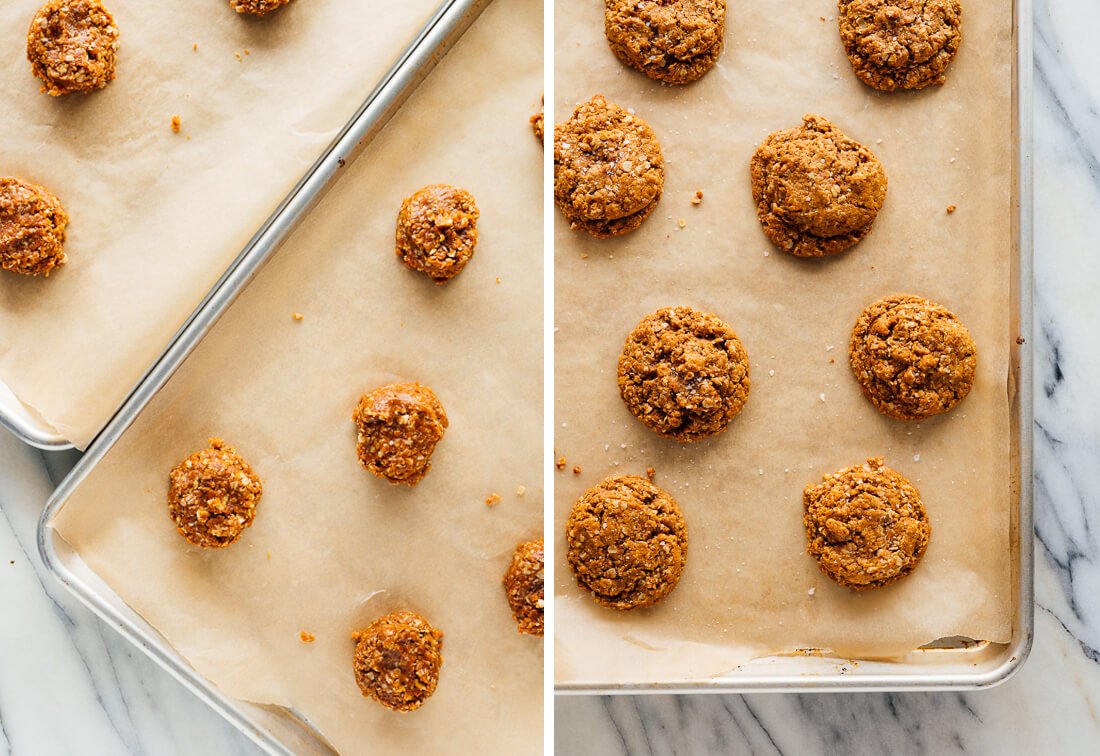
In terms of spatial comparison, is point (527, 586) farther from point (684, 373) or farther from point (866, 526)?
point (866, 526)

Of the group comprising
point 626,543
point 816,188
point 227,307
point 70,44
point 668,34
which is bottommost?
point 626,543

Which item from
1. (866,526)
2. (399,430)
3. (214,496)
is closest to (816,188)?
(866,526)

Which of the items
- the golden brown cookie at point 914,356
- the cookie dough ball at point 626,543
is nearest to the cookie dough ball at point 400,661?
the cookie dough ball at point 626,543

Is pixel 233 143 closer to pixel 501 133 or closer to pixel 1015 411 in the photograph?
pixel 501 133

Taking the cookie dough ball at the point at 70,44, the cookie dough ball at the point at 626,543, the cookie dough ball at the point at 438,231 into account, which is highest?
the cookie dough ball at the point at 70,44

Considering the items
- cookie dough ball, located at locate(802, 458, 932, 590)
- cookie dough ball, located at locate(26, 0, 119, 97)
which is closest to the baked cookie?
cookie dough ball, located at locate(802, 458, 932, 590)

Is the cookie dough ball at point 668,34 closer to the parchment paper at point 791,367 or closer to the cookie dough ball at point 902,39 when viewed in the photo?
the parchment paper at point 791,367
